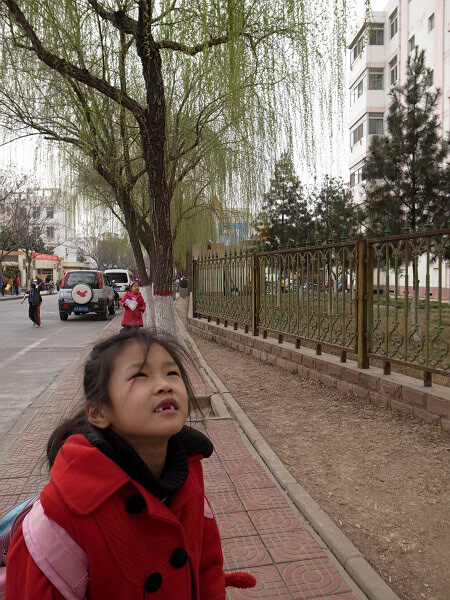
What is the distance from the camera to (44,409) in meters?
5.92

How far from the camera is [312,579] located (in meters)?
2.44

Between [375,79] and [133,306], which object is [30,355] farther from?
[375,79]

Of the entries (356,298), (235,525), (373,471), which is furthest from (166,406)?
(356,298)

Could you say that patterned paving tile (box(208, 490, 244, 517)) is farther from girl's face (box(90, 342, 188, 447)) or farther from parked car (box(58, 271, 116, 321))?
parked car (box(58, 271, 116, 321))

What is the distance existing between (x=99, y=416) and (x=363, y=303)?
16.1ft

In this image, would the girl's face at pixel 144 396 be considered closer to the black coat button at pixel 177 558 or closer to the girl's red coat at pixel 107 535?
the girl's red coat at pixel 107 535

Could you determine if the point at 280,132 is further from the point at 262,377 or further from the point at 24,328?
the point at 24,328

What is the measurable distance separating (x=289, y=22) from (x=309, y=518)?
14.0ft

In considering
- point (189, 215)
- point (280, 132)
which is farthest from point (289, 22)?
point (189, 215)

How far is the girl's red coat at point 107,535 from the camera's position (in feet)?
3.90

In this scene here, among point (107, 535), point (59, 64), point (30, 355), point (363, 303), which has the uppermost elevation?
point (59, 64)

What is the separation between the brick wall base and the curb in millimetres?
1482

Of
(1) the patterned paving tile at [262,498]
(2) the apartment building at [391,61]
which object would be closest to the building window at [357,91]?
(2) the apartment building at [391,61]

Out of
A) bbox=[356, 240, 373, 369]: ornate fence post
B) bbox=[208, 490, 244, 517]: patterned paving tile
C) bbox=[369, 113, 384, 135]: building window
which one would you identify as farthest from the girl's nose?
bbox=[369, 113, 384, 135]: building window
